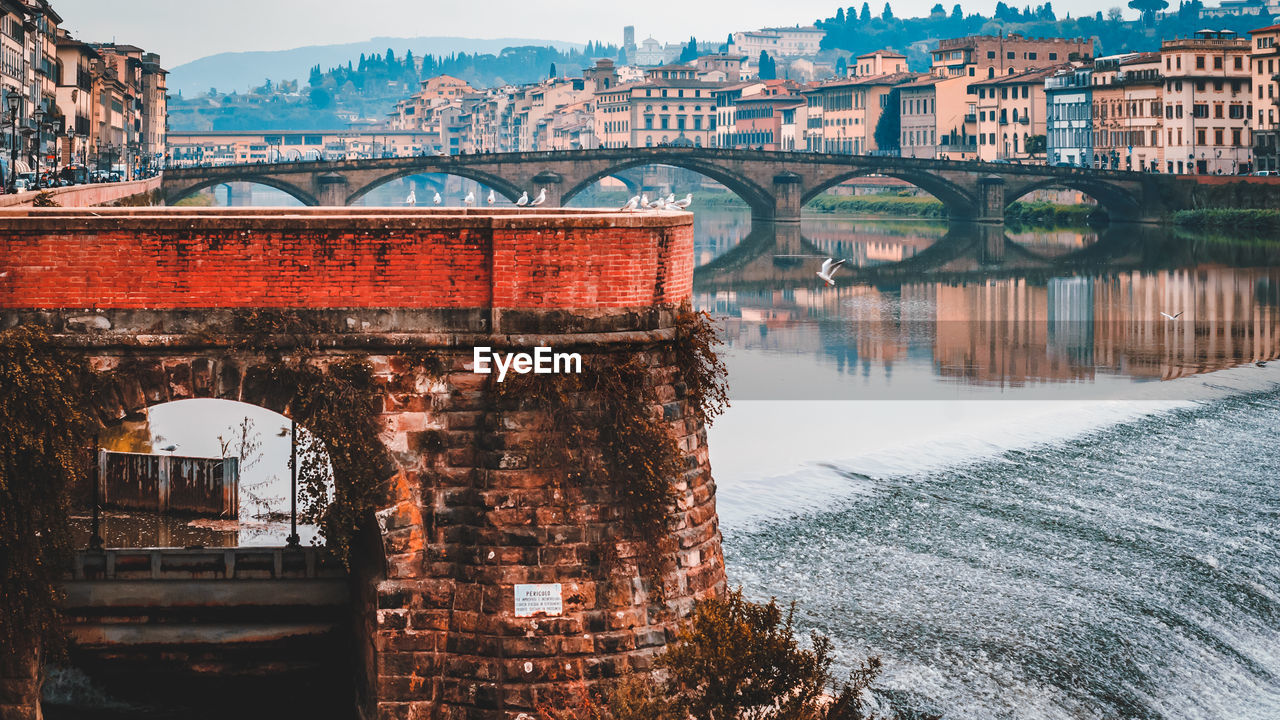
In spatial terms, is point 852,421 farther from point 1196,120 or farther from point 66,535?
point 1196,120

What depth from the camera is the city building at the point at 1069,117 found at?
4023 inches

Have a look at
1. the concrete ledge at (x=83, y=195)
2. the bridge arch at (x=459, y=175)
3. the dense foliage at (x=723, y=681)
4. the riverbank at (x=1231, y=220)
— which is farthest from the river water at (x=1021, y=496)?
the bridge arch at (x=459, y=175)

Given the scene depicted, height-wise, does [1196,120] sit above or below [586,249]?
above

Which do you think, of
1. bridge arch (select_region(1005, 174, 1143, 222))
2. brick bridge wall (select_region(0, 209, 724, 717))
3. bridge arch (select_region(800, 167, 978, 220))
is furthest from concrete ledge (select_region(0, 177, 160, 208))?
bridge arch (select_region(1005, 174, 1143, 222))

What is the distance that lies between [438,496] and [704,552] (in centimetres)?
176

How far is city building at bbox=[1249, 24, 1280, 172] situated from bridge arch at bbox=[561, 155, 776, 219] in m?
25.3

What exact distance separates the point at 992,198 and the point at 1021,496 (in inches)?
2741

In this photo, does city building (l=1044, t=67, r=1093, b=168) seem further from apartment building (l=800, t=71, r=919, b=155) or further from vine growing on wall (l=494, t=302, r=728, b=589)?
vine growing on wall (l=494, t=302, r=728, b=589)

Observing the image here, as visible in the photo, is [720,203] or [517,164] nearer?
[517,164]

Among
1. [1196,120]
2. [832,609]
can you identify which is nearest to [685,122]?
[1196,120]

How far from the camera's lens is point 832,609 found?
1695 cm

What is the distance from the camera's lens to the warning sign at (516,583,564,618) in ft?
33.4

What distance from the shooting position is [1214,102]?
296ft

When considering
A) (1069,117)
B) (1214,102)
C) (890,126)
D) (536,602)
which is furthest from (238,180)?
(536,602)
